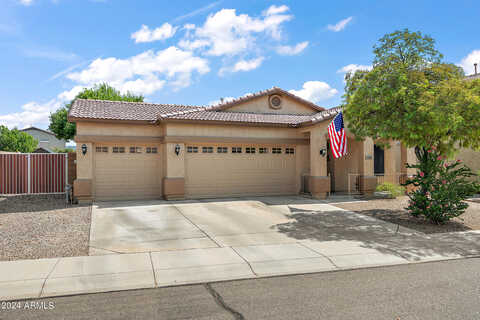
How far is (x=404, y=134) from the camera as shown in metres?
10.8

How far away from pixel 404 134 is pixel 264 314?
817cm

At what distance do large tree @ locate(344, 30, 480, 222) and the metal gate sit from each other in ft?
47.0

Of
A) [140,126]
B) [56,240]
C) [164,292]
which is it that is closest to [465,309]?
[164,292]

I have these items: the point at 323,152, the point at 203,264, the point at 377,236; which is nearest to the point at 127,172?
the point at 323,152

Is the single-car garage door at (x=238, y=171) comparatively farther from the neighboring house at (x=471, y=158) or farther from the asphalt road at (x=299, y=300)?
the neighboring house at (x=471, y=158)

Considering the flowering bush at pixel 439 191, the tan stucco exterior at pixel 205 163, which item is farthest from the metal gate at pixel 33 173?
the flowering bush at pixel 439 191

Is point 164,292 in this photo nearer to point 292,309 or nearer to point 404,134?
point 292,309

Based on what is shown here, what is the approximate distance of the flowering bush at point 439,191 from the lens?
1084 cm

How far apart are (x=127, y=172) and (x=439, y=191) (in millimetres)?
12619

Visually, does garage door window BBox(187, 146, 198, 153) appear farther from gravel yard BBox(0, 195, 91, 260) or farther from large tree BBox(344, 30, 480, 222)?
large tree BBox(344, 30, 480, 222)

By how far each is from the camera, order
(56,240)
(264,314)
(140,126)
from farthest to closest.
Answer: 1. (140,126)
2. (56,240)
3. (264,314)

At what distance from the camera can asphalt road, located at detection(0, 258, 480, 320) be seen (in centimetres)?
479

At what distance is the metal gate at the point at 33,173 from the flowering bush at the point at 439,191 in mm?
15961

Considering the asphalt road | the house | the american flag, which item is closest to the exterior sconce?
the house
